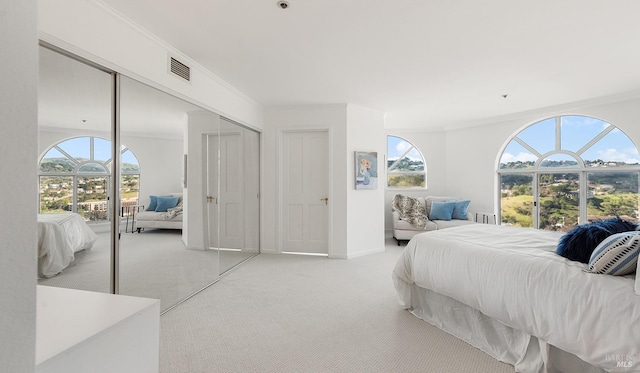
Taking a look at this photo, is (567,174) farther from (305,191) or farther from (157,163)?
(157,163)

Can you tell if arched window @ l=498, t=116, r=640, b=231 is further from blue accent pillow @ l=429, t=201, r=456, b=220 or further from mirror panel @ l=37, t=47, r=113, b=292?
mirror panel @ l=37, t=47, r=113, b=292

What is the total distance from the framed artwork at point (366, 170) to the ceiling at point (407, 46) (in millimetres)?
941

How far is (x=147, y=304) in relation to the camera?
3.06ft

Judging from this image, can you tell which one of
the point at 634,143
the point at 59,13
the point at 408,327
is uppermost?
the point at 59,13

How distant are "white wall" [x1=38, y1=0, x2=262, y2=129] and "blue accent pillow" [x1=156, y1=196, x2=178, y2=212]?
100 cm

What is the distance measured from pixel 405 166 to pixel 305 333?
509cm

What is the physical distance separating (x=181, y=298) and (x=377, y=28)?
308 centimetres

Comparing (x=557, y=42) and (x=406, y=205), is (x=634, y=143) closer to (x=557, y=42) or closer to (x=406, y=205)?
(x=557, y=42)

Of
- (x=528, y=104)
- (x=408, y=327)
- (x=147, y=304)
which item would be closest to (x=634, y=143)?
(x=528, y=104)

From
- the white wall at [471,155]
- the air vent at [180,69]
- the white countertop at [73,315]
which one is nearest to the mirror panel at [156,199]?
the air vent at [180,69]

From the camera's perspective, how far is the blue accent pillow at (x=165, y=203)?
2.75 meters

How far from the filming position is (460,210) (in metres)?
5.82

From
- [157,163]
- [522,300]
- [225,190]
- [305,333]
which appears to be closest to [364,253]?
[225,190]

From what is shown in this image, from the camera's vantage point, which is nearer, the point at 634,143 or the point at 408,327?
the point at 408,327
